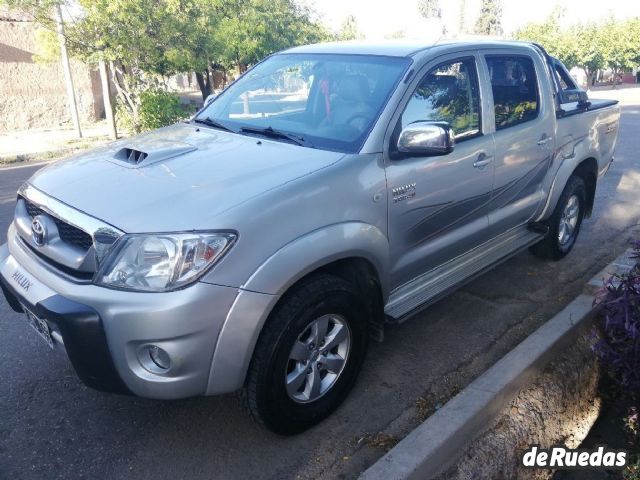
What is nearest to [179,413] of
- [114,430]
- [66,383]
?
[114,430]

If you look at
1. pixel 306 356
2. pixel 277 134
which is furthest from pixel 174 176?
pixel 306 356

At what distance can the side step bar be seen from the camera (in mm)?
3252

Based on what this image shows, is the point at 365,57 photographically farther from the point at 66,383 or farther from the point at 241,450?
the point at 66,383

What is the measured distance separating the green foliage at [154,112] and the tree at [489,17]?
38505 mm

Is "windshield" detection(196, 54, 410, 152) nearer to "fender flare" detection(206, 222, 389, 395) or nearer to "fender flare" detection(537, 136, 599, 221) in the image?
"fender flare" detection(206, 222, 389, 395)

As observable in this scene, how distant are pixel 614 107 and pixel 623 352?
328 cm

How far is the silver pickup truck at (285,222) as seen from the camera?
231 cm

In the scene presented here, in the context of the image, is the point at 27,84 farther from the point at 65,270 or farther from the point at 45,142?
the point at 65,270

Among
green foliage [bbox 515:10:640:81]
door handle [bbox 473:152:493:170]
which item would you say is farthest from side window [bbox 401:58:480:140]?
green foliage [bbox 515:10:640:81]

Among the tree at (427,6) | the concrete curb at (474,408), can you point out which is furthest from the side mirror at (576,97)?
the tree at (427,6)

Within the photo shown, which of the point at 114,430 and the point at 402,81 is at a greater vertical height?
the point at 402,81

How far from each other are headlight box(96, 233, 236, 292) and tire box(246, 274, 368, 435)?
414 millimetres

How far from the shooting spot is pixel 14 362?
11.3 feet

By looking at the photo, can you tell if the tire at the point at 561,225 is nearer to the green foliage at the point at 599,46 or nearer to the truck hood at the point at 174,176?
the truck hood at the point at 174,176
